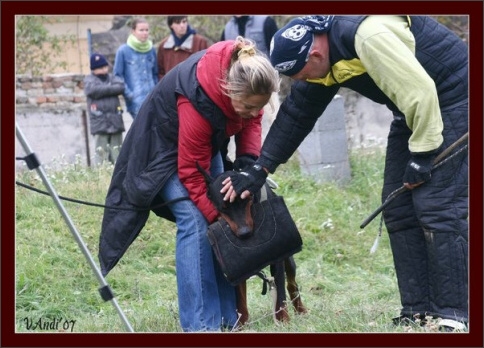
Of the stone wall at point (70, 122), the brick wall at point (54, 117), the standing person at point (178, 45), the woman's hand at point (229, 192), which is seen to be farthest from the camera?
the brick wall at point (54, 117)

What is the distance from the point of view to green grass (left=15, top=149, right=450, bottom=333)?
5.59m

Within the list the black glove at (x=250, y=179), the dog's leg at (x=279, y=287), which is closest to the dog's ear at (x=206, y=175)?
the black glove at (x=250, y=179)

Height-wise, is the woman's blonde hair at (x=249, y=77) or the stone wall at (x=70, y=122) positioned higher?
the woman's blonde hair at (x=249, y=77)

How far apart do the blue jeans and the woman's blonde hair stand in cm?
61

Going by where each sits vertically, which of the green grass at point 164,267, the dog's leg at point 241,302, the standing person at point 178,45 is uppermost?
the standing person at point 178,45

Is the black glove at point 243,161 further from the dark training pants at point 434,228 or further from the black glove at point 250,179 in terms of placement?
the dark training pants at point 434,228

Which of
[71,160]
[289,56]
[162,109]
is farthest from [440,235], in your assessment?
[71,160]

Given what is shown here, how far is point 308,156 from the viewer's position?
32.3 feet

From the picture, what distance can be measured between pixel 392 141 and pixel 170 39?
5.76 meters

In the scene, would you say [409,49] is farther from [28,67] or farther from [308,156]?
[28,67]

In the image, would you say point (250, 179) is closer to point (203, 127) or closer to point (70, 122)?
point (203, 127)

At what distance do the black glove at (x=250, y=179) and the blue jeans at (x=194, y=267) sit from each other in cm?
26

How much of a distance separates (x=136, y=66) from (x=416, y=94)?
6.36m

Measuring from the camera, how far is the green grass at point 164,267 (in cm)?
559
